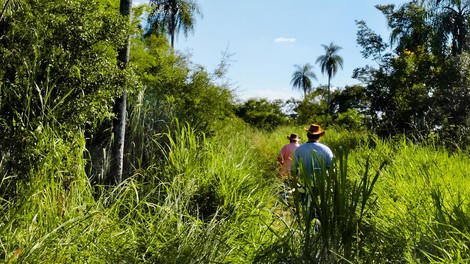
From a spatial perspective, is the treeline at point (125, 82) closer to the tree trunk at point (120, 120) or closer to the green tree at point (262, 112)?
the tree trunk at point (120, 120)

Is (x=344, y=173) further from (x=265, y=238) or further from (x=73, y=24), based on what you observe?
(x=73, y=24)

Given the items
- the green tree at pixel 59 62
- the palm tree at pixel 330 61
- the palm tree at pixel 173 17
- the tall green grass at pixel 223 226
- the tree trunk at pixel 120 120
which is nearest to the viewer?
the tall green grass at pixel 223 226

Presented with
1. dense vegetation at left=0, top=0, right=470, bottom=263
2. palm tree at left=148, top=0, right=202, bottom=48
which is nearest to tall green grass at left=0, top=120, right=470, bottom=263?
dense vegetation at left=0, top=0, right=470, bottom=263

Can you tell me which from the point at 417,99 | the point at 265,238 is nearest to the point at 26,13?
the point at 265,238

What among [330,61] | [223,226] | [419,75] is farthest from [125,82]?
[330,61]

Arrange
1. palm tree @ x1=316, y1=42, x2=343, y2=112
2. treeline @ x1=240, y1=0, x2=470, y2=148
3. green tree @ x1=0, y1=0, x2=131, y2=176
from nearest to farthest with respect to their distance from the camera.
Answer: green tree @ x1=0, y1=0, x2=131, y2=176 → treeline @ x1=240, y1=0, x2=470, y2=148 → palm tree @ x1=316, y1=42, x2=343, y2=112

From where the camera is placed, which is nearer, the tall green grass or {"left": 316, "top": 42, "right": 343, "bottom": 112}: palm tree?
the tall green grass

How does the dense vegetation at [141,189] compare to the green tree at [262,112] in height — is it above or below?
above

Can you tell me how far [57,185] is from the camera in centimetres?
430

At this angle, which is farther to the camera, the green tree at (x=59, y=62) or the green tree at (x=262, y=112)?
the green tree at (x=262, y=112)

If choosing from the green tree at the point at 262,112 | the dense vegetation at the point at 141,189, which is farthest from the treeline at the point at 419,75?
the green tree at the point at 262,112

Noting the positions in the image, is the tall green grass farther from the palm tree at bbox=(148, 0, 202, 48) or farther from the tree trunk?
the palm tree at bbox=(148, 0, 202, 48)

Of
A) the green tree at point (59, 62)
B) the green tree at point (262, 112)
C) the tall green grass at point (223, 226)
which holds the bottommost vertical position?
the green tree at point (262, 112)

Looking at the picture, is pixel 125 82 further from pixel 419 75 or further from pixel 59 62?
pixel 419 75
